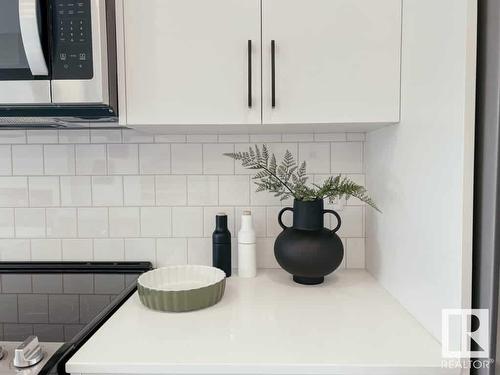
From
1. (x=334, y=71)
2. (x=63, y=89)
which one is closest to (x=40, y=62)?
(x=63, y=89)

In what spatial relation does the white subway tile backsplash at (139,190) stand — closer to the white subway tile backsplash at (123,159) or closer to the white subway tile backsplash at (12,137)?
the white subway tile backsplash at (123,159)

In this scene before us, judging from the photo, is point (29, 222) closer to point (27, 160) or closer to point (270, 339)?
point (27, 160)

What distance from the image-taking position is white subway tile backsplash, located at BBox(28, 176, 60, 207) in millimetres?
1337

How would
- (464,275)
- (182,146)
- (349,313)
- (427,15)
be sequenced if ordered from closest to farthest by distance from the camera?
(464,275) → (427,15) → (349,313) → (182,146)

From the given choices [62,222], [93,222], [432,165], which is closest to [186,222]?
[93,222]

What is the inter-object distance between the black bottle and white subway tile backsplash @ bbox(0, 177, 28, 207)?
735 mm

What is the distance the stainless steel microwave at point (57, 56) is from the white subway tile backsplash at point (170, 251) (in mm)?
575

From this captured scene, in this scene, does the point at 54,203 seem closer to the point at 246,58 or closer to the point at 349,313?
the point at 246,58

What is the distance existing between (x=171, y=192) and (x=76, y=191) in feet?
1.16

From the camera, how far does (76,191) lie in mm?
1336

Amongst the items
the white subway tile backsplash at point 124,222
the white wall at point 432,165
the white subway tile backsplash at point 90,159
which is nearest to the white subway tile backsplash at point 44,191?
the white subway tile backsplash at point 90,159

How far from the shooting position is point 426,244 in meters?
0.84

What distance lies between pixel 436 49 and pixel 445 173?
27 centimetres

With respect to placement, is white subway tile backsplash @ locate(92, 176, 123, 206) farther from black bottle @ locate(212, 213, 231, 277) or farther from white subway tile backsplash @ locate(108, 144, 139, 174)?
black bottle @ locate(212, 213, 231, 277)
